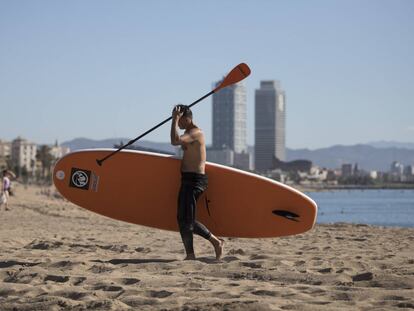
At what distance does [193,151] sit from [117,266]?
1326 mm

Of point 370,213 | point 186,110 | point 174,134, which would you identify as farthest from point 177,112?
point 370,213

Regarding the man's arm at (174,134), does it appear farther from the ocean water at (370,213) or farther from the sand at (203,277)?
the ocean water at (370,213)

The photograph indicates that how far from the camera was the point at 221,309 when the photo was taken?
164 inches

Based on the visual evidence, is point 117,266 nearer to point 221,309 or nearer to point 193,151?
point 193,151

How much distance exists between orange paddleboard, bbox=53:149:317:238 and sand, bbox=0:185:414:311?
326 mm

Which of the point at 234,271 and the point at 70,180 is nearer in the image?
the point at 234,271

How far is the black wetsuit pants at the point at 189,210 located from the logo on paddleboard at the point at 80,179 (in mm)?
1695

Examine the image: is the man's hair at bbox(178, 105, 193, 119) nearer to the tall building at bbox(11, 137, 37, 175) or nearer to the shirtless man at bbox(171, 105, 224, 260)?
the shirtless man at bbox(171, 105, 224, 260)

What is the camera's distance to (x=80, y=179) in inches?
314

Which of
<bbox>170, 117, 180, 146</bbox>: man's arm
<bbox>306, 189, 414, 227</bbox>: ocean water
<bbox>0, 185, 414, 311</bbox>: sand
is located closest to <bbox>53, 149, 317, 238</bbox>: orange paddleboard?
<bbox>0, 185, 414, 311</bbox>: sand

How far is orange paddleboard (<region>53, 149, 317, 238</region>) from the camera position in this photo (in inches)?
295

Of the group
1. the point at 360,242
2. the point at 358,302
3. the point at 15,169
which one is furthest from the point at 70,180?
the point at 15,169

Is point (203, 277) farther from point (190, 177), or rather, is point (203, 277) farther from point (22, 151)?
point (22, 151)

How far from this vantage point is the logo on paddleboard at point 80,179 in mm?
7949
